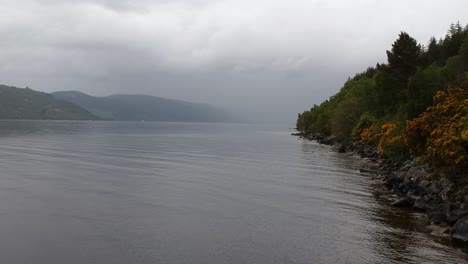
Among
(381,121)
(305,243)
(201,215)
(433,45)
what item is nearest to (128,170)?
(201,215)

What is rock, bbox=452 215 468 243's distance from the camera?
1018 inches

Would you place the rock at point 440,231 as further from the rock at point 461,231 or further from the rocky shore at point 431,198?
the rock at point 461,231

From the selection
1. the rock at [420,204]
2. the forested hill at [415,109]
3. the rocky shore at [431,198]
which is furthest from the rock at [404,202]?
the forested hill at [415,109]

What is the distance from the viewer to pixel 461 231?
26.3 metres

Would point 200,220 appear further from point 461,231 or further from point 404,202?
point 404,202

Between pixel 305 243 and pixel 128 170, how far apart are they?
36.1 meters

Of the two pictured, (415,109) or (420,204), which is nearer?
(420,204)

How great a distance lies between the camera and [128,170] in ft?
187

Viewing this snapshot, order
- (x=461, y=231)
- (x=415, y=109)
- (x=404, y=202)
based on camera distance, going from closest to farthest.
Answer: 1. (x=461, y=231)
2. (x=404, y=202)
3. (x=415, y=109)

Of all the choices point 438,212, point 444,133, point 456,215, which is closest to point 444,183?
point 444,133

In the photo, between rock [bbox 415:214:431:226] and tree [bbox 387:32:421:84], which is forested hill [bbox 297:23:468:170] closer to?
tree [bbox 387:32:421:84]

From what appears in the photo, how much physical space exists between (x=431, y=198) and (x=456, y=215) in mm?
6944

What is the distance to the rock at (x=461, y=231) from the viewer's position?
2586cm

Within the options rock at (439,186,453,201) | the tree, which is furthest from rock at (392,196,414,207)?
the tree
